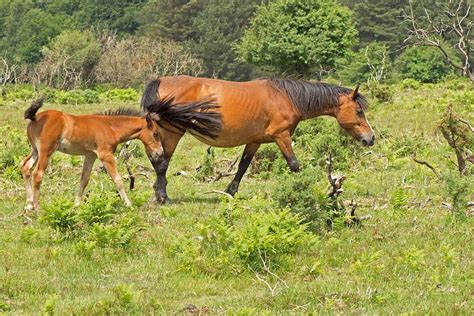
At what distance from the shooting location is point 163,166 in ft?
40.9

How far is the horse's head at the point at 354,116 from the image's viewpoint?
13250mm

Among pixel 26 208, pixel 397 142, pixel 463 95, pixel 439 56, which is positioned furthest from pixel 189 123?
pixel 439 56

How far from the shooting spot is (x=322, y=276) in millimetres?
8125

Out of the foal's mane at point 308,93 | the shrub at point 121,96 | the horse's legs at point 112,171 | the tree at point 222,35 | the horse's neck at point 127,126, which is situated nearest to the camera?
the horse's legs at point 112,171

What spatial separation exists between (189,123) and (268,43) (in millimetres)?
Answer: 34540

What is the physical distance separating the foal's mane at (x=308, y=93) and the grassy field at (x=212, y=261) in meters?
1.56

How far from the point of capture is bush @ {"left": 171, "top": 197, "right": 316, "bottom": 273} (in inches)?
324

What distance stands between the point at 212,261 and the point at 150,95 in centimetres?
481

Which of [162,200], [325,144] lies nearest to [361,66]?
[325,144]

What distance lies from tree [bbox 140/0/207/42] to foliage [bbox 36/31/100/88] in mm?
14421

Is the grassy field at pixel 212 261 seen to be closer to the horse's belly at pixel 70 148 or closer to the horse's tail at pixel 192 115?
the horse's belly at pixel 70 148

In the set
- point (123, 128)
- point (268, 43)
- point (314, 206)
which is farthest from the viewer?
point (268, 43)

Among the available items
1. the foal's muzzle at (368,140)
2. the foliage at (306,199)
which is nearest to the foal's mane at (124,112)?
the foliage at (306,199)

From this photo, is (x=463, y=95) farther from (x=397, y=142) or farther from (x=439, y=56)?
(x=439, y=56)
